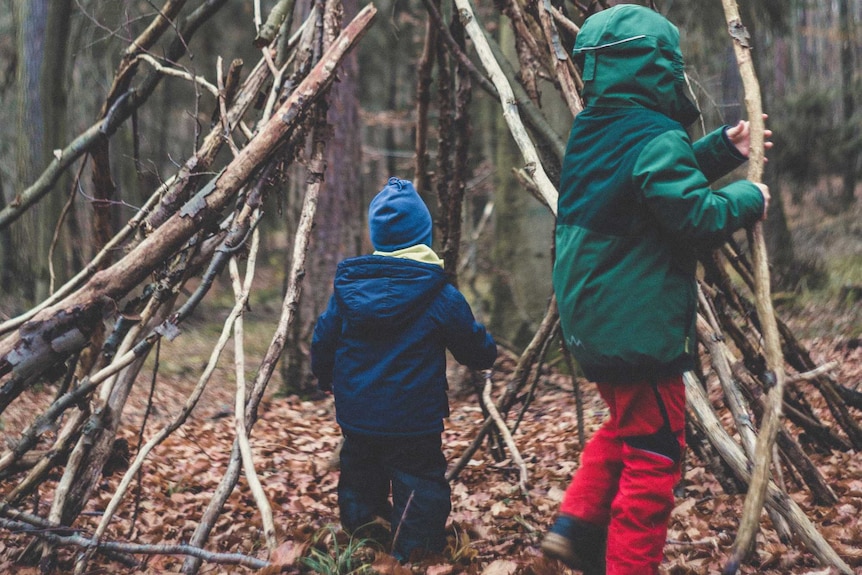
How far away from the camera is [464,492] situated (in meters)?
3.71

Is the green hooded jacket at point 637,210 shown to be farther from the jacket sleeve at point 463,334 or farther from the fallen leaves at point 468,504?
the fallen leaves at point 468,504

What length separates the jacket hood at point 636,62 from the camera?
2143 mm

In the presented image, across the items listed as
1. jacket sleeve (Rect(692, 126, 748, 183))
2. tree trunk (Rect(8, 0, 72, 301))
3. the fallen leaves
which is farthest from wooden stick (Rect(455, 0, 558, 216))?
tree trunk (Rect(8, 0, 72, 301))

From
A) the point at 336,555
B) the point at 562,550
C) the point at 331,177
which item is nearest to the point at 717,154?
the point at 562,550

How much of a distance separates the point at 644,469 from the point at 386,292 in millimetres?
1190

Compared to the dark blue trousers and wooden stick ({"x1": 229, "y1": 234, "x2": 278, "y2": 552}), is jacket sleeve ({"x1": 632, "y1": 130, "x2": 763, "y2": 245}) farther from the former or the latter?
wooden stick ({"x1": 229, "y1": 234, "x2": 278, "y2": 552})

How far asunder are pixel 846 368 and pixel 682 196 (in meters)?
3.77

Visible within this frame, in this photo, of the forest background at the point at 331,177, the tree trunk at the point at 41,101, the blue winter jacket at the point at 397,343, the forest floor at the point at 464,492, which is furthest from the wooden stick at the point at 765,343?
the tree trunk at the point at 41,101

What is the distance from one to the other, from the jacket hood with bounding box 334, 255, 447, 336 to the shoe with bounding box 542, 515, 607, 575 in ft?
3.23

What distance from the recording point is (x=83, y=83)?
11508mm

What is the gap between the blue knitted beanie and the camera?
2896mm

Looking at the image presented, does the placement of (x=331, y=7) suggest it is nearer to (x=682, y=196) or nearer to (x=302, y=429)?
(x=682, y=196)

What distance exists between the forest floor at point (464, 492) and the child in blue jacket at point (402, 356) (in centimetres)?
28

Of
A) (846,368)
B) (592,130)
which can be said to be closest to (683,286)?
(592,130)
